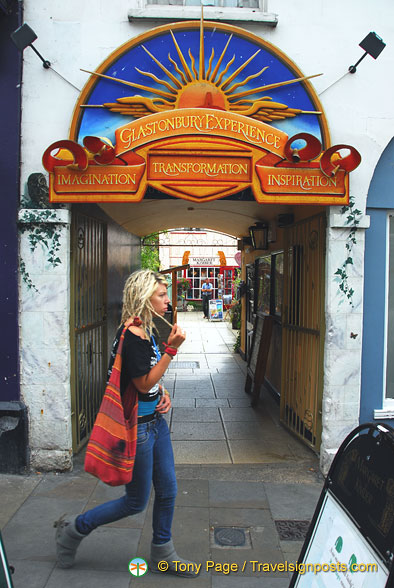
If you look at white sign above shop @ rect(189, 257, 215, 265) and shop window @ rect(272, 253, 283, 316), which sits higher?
white sign above shop @ rect(189, 257, 215, 265)

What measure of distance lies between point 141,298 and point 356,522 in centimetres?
159

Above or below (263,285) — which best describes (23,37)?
above

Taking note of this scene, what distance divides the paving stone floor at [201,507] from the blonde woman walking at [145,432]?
0.22 m

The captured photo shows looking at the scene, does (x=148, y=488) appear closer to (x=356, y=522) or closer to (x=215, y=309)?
(x=356, y=522)

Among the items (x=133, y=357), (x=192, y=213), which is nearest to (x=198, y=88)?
(x=133, y=357)

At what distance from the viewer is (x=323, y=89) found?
4508 mm

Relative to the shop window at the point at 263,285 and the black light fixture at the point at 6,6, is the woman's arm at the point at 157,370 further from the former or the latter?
the shop window at the point at 263,285

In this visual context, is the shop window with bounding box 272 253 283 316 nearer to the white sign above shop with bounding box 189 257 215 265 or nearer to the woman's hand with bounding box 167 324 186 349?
the woman's hand with bounding box 167 324 186 349

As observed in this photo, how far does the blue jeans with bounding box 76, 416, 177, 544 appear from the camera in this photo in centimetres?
279

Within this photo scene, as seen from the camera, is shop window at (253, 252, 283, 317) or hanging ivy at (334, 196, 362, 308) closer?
hanging ivy at (334, 196, 362, 308)

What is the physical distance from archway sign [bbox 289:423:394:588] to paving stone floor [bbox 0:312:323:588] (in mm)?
1012

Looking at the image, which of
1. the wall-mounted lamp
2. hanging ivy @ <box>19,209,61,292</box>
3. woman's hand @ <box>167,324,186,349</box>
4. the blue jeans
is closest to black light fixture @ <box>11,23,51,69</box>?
the wall-mounted lamp

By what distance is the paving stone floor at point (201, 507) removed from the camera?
300 centimetres

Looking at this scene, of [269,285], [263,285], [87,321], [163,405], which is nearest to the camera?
[163,405]
